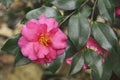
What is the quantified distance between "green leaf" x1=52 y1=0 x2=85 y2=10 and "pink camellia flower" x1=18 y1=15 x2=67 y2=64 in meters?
0.21

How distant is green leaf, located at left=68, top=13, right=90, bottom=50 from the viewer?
162 centimetres

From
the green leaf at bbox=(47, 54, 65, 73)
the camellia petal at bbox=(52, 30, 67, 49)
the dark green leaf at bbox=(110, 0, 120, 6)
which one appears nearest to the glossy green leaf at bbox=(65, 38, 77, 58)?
the green leaf at bbox=(47, 54, 65, 73)

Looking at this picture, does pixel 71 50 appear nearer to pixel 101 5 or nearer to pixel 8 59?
pixel 101 5

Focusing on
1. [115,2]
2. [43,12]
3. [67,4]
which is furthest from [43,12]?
[115,2]

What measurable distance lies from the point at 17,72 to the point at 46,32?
2257 millimetres

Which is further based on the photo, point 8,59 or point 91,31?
point 8,59

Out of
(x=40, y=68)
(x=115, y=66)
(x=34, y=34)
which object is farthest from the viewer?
(x=40, y=68)

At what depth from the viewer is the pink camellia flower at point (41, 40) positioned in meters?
1.54

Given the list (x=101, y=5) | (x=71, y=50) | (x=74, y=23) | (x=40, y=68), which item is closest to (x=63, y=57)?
(x=71, y=50)

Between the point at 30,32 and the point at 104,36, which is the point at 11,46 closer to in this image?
the point at 30,32

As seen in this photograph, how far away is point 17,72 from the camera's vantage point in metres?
3.75

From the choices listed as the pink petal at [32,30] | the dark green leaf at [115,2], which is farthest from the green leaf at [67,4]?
the pink petal at [32,30]

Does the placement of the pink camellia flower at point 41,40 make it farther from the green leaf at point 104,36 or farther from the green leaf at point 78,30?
the green leaf at point 104,36

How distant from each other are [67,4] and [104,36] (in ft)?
0.74
